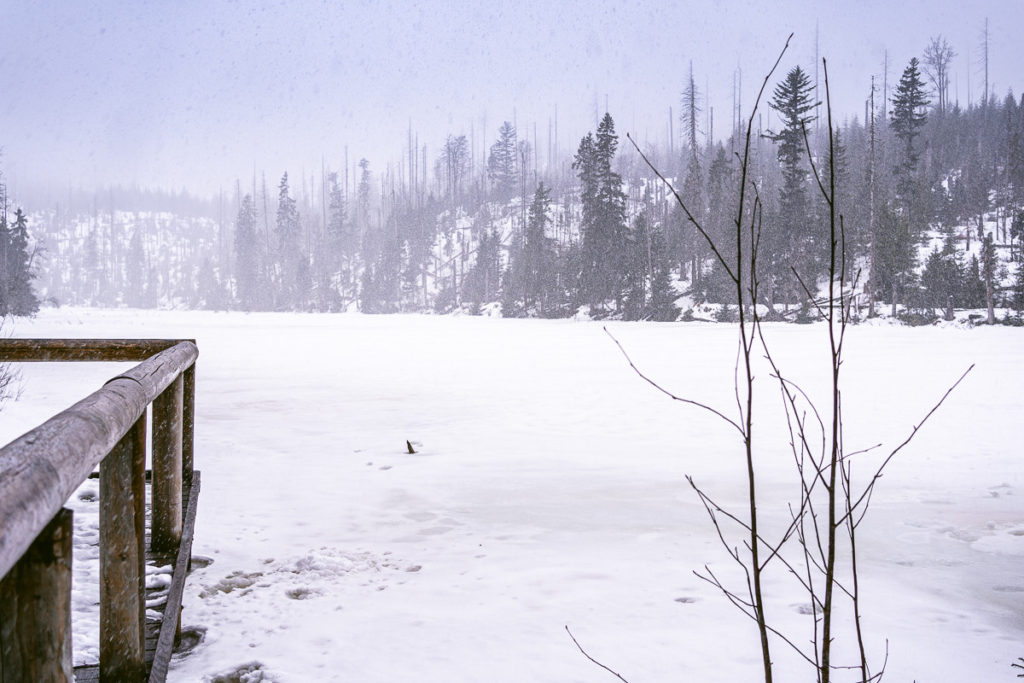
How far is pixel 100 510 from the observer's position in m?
1.67

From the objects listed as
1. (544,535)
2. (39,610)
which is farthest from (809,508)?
(544,535)

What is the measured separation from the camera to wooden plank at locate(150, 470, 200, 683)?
210cm

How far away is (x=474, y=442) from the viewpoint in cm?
877

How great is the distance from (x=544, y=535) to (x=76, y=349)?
3389 mm

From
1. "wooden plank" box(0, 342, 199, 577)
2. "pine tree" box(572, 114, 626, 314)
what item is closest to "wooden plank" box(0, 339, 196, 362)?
"wooden plank" box(0, 342, 199, 577)

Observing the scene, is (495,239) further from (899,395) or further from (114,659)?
(114,659)

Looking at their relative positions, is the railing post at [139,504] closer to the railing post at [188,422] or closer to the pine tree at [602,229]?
the railing post at [188,422]

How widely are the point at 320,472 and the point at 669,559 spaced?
158 inches

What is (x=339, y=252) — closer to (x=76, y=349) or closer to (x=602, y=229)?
(x=602, y=229)

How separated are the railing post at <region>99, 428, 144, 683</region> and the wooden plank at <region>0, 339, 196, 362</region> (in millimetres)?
2247

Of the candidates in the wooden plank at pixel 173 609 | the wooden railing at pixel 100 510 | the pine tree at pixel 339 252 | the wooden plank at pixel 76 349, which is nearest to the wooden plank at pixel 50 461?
the wooden railing at pixel 100 510

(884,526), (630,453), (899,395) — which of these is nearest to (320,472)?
(630,453)

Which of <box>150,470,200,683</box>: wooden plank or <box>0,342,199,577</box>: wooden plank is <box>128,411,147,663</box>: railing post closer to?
<box>150,470,200,683</box>: wooden plank

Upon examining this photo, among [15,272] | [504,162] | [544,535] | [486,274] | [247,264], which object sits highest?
[504,162]
